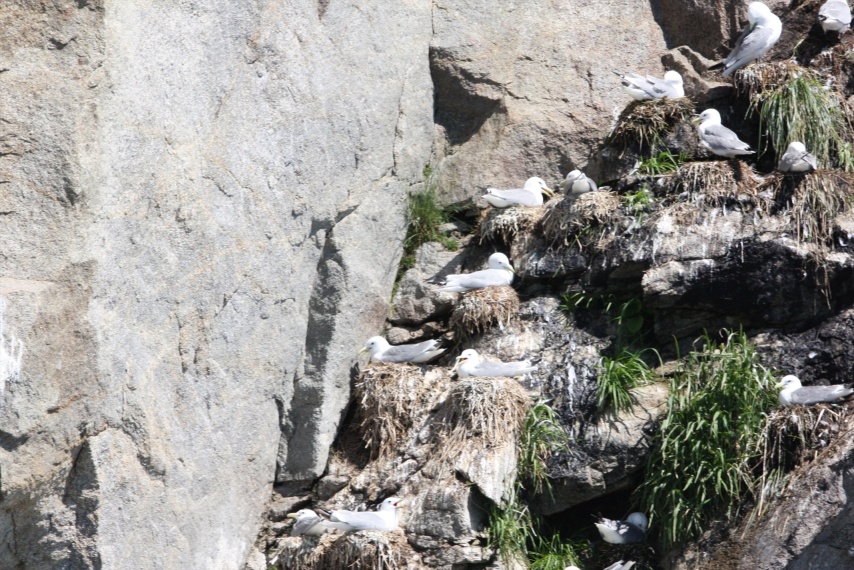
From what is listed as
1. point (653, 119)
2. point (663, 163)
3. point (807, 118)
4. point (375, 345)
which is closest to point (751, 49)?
point (807, 118)

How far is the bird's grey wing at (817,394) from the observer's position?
658 centimetres

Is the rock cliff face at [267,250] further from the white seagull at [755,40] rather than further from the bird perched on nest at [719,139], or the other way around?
the bird perched on nest at [719,139]

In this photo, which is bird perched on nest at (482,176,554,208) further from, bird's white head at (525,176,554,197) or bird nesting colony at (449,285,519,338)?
bird nesting colony at (449,285,519,338)

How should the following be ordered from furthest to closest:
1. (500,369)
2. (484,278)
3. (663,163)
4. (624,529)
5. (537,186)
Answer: (537,186), (663,163), (484,278), (500,369), (624,529)

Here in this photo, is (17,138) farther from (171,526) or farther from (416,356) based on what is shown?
(416,356)

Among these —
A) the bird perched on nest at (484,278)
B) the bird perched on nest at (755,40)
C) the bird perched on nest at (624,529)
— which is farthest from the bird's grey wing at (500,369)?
the bird perched on nest at (755,40)

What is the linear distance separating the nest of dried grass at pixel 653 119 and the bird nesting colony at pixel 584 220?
52cm

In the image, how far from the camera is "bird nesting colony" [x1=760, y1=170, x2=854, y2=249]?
23.3 ft

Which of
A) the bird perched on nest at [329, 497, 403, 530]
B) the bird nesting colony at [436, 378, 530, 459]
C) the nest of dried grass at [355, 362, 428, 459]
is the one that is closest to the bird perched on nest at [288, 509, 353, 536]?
the bird perched on nest at [329, 497, 403, 530]

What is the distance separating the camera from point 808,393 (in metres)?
6.59

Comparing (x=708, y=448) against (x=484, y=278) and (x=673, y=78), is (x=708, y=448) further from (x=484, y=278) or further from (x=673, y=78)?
(x=673, y=78)

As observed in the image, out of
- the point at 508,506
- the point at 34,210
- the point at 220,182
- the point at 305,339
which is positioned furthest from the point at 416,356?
the point at 34,210

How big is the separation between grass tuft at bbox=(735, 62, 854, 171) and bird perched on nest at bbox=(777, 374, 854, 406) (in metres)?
1.80

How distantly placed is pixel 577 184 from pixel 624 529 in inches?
94.0
